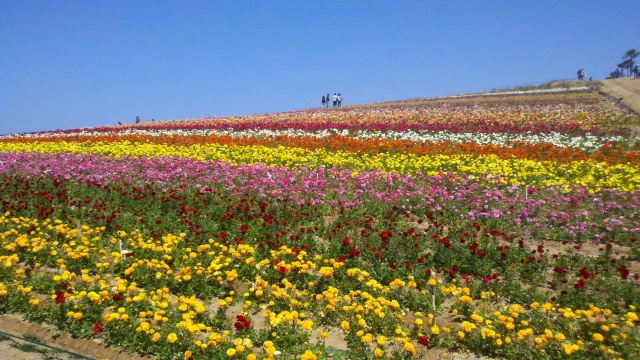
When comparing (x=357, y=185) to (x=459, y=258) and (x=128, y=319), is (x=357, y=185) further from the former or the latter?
(x=128, y=319)

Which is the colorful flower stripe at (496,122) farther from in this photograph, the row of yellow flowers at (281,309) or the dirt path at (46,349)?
the dirt path at (46,349)

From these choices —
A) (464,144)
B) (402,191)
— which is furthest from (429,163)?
(464,144)

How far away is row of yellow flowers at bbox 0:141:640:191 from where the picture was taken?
465 inches

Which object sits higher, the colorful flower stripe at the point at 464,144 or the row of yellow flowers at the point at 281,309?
the colorful flower stripe at the point at 464,144

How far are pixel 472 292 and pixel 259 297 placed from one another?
3.07 meters

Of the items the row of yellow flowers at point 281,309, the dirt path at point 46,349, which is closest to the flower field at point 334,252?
the row of yellow flowers at point 281,309

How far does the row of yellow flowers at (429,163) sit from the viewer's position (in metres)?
11.8

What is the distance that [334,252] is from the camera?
7.48 metres

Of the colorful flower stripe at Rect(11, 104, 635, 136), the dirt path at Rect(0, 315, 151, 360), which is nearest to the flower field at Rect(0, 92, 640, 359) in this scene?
the dirt path at Rect(0, 315, 151, 360)

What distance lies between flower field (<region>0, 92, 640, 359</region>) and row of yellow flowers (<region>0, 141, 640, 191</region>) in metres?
0.09

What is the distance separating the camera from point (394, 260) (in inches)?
283

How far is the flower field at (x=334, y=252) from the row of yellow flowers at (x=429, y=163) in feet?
0.31

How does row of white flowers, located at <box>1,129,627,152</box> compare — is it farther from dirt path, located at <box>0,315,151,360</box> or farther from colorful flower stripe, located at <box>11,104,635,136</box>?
dirt path, located at <box>0,315,151,360</box>

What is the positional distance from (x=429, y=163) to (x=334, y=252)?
7.32 meters
